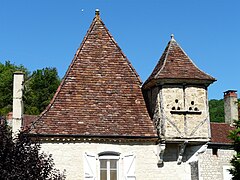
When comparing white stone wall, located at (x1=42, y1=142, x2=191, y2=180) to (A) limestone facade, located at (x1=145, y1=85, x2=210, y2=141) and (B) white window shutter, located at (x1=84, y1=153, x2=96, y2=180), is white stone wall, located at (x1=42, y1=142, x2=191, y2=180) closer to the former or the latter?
(B) white window shutter, located at (x1=84, y1=153, x2=96, y2=180)

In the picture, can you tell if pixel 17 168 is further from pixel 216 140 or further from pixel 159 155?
pixel 216 140

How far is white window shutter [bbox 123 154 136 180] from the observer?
16.1 m

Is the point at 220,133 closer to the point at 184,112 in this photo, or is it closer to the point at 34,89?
the point at 184,112

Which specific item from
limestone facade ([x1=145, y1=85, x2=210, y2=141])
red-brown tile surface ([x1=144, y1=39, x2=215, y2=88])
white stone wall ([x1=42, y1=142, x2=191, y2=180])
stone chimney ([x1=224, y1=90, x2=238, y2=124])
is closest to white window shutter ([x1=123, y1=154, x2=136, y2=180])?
white stone wall ([x1=42, y1=142, x2=191, y2=180])

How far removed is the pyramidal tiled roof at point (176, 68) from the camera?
16.8 metres

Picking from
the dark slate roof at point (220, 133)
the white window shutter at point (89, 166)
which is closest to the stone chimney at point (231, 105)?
the dark slate roof at point (220, 133)

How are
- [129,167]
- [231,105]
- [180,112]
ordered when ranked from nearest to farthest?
[129,167] → [180,112] → [231,105]

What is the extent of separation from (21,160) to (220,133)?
774 inches

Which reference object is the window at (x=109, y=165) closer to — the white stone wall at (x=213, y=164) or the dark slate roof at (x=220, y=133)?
the white stone wall at (x=213, y=164)

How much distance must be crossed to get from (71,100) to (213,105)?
1898 inches

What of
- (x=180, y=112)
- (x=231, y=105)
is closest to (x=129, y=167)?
(x=180, y=112)

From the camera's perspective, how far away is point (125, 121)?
1688cm

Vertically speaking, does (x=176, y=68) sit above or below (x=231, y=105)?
below

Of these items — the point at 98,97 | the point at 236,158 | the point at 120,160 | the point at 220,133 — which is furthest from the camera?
the point at 220,133
